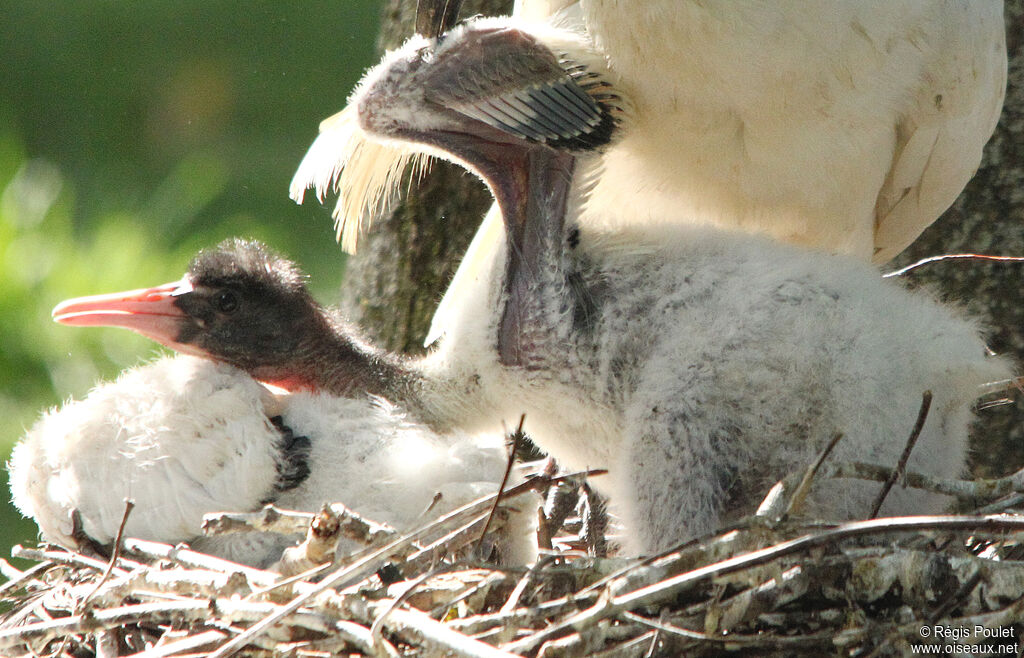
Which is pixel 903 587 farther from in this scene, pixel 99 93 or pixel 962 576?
pixel 99 93

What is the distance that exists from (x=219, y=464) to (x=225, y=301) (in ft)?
1.54

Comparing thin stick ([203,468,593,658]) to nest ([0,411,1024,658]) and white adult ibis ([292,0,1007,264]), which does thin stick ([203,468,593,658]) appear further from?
white adult ibis ([292,0,1007,264])

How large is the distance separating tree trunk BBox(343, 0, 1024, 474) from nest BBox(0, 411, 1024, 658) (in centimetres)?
108

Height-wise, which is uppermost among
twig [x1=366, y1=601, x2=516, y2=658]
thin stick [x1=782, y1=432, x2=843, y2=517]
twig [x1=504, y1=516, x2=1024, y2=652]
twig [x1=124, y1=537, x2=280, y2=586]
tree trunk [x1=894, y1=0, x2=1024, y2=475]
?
tree trunk [x1=894, y1=0, x2=1024, y2=475]

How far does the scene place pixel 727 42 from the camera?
92.3 inches

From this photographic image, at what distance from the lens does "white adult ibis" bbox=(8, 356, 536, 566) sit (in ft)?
7.86

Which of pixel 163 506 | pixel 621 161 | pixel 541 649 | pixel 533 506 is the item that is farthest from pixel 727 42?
pixel 163 506

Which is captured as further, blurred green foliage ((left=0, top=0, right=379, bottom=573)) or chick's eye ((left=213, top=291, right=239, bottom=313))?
blurred green foliage ((left=0, top=0, right=379, bottom=573))

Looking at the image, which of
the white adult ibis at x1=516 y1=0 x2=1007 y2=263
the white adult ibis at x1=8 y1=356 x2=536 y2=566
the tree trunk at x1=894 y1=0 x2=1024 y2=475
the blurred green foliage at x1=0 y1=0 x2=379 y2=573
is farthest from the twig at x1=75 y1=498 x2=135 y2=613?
the blurred green foliage at x1=0 y1=0 x2=379 y2=573

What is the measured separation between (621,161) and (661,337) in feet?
1.95

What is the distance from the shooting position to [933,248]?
3307 mm

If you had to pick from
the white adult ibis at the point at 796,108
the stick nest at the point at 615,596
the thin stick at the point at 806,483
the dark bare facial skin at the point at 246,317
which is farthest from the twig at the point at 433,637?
the white adult ibis at the point at 796,108

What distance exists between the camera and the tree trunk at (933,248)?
3.14 m

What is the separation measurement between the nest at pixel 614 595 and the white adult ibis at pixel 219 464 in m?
0.21
